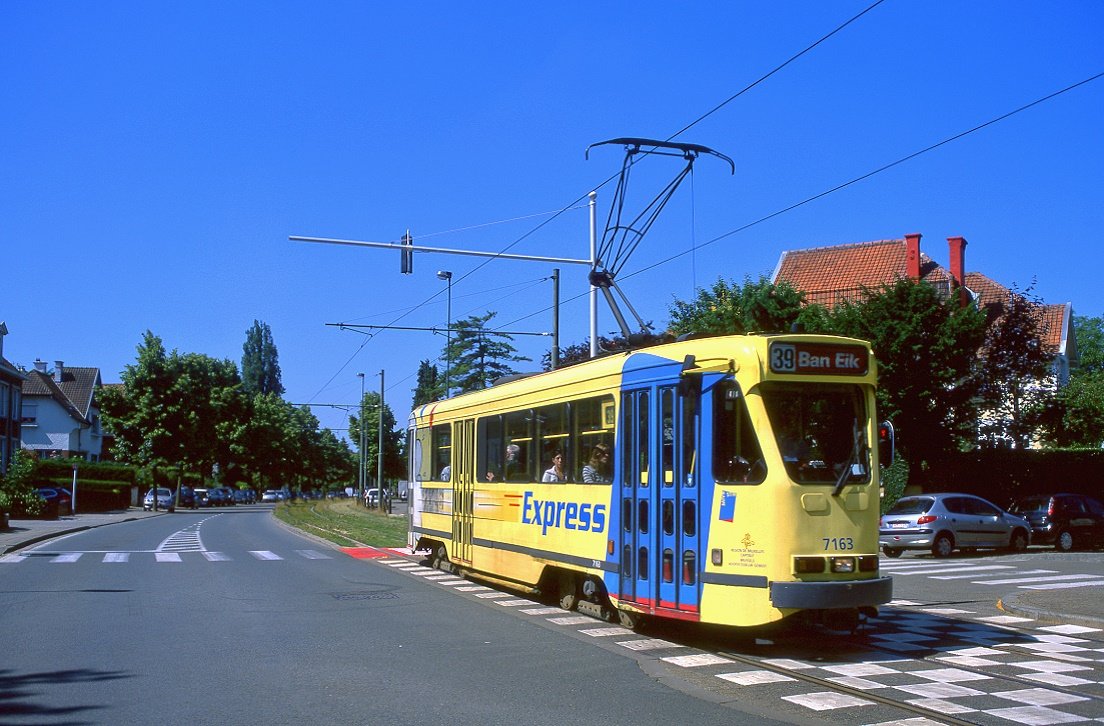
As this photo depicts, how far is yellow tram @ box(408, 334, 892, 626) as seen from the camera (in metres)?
9.84

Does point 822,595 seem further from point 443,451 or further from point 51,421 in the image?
point 51,421

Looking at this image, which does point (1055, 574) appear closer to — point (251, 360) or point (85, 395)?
point (85, 395)

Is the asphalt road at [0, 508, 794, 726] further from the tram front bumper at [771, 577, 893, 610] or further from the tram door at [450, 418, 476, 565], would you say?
the tram front bumper at [771, 577, 893, 610]

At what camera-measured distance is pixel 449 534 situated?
18125mm

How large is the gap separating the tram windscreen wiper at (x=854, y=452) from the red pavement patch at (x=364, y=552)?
1469 cm

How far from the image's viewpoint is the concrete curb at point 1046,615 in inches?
499

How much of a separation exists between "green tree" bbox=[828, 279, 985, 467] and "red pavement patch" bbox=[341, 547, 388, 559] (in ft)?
46.2

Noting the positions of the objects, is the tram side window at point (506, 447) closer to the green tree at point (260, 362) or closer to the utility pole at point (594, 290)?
the utility pole at point (594, 290)


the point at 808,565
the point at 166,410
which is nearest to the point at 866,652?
the point at 808,565

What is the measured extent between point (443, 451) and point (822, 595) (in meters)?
9.96

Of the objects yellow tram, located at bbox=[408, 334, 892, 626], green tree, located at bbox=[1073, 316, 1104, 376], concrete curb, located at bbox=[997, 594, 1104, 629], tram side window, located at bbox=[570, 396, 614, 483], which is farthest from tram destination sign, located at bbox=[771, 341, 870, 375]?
green tree, located at bbox=[1073, 316, 1104, 376]

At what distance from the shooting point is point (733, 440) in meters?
10.2

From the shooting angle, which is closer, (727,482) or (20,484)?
(727,482)

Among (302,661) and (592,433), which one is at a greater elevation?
(592,433)
